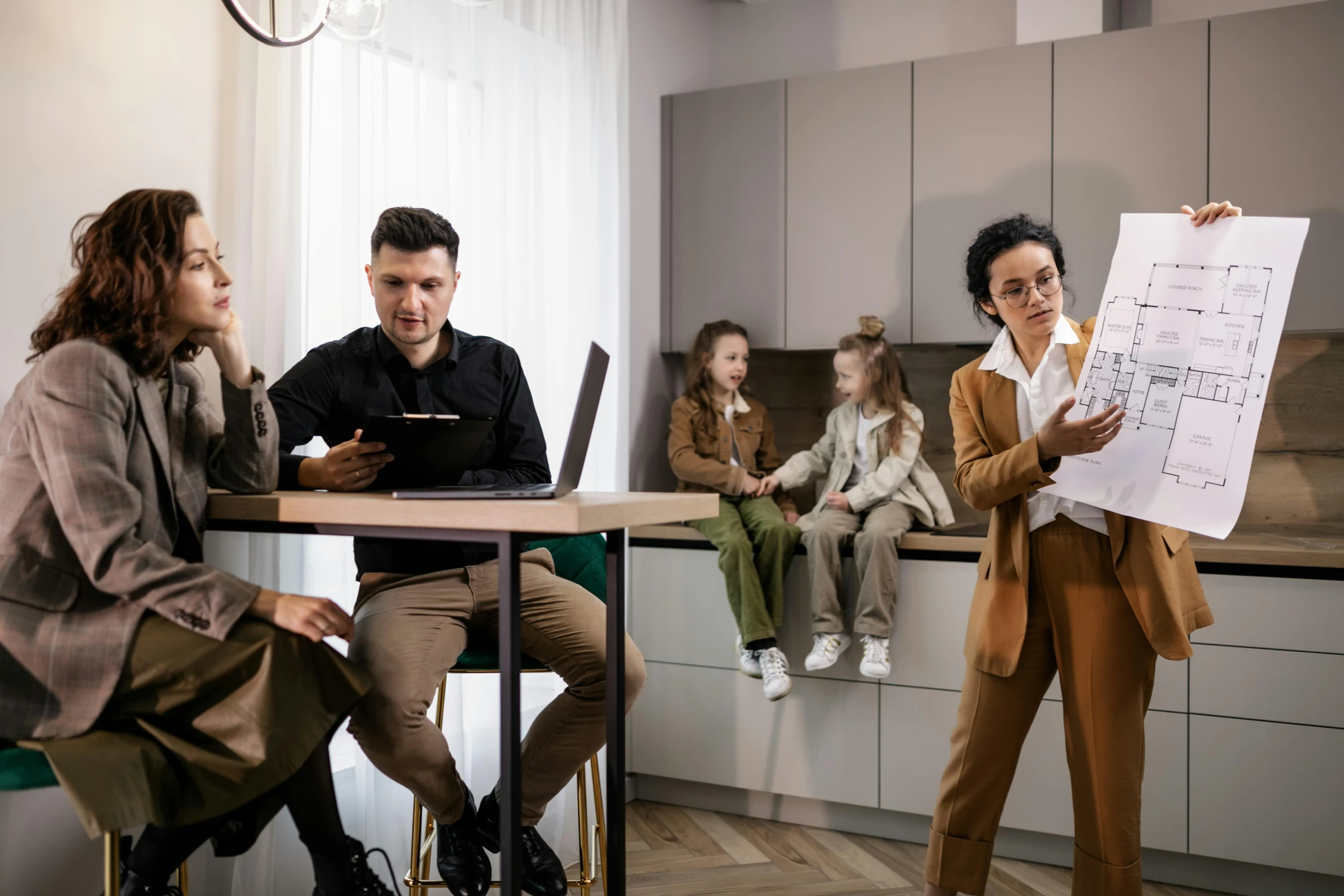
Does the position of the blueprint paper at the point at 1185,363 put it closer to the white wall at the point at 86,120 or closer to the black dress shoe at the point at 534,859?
the black dress shoe at the point at 534,859

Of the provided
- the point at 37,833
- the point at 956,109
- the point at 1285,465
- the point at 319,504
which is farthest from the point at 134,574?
the point at 1285,465

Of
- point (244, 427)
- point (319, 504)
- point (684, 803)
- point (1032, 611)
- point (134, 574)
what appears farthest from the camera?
point (684, 803)

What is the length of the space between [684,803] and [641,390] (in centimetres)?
132

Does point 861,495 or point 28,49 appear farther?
point 861,495

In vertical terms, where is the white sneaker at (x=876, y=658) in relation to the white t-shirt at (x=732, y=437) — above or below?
below

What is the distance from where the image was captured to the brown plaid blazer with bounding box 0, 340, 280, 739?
1.40 metres

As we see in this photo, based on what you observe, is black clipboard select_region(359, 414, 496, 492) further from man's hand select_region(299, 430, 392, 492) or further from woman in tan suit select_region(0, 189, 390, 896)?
woman in tan suit select_region(0, 189, 390, 896)

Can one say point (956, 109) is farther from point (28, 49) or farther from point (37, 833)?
point (37, 833)

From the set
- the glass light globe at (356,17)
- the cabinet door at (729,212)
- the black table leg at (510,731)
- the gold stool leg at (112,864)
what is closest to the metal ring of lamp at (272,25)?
the glass light globe at (356,17)

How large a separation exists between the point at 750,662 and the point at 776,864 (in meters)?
0.54

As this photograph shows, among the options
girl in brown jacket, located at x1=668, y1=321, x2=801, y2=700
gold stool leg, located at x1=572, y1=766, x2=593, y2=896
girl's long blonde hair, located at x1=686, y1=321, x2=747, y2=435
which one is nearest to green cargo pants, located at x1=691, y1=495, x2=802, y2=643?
girl in brown jacket, located at x1=668, y1=321, x2=801, y2=700

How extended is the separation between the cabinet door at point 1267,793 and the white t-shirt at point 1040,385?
3.53ft

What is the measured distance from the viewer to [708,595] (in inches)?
126

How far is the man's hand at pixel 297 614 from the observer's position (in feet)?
4.85
